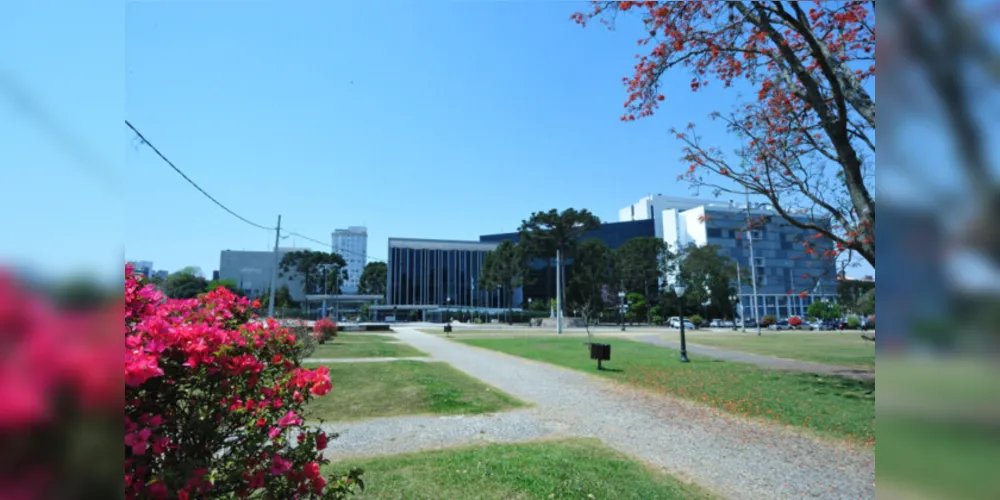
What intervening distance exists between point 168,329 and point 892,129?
9.08 ft

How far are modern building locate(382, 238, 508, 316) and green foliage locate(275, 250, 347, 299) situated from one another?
8.16 metres

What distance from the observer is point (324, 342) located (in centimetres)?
2434

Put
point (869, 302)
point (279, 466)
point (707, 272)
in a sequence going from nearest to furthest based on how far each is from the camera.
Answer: point (279, 466), point (869, 302), point (707, 272)

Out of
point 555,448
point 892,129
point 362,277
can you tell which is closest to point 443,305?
point 362,277

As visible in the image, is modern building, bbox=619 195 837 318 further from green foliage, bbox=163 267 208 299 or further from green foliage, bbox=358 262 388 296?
green foliage, bbox=163 267 208 299

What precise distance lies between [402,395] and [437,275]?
72.4 meters

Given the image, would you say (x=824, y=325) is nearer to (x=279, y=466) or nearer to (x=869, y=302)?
(x=869, y=302)

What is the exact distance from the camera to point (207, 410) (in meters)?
2.65

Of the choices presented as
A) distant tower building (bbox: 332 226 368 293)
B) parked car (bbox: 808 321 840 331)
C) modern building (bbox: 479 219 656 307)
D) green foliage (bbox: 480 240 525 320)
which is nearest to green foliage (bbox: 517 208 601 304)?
green foliage (bbox: 480 240 525 320)

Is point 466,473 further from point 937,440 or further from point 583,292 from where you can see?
point 583,292

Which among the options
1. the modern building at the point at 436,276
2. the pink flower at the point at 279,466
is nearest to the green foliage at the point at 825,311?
the modern building at the point at 436,276

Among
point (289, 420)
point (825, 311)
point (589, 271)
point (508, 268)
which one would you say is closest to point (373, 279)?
point (508, 268)

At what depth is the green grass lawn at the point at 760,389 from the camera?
7770mm

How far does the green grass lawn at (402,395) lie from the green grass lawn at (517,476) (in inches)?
77.7
